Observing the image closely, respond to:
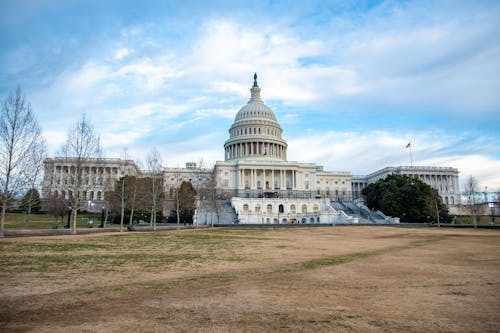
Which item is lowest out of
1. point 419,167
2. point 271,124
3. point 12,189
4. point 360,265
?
point 360,265

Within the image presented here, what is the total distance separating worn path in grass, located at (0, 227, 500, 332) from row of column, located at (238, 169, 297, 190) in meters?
94.7

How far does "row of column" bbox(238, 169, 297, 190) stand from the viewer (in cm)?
11225

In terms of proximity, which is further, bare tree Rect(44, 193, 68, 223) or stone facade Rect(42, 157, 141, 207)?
bare tree Rect(44, 193, 68, 223)

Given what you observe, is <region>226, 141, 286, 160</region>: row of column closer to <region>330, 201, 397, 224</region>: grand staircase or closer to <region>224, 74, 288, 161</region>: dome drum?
<region>224, 74, 288, 161</region>: dome drum

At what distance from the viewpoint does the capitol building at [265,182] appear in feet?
249

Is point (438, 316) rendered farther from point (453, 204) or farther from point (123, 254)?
point (453, 204)

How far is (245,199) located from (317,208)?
18500 millimetres

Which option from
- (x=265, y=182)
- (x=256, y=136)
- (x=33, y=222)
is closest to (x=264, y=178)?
(x=265, y=182)

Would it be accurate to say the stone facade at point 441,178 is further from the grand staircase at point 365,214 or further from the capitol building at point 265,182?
the grand staircase at point 365,214

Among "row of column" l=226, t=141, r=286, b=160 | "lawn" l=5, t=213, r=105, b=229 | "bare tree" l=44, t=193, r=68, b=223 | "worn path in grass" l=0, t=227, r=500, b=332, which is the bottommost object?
"worn path in grass" l=0, t=227, r=500, b=332

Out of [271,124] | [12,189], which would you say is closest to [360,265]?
[12,189]

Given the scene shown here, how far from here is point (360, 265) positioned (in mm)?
16375

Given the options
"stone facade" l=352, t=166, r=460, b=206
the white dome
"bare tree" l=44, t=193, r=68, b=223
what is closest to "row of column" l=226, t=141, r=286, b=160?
the white dome

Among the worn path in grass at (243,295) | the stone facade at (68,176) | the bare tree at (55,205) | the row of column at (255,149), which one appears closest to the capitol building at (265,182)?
the row of column at (255,149)
